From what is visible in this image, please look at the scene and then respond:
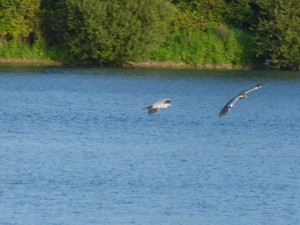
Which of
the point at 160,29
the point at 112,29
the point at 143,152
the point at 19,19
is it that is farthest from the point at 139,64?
the point at 143,152

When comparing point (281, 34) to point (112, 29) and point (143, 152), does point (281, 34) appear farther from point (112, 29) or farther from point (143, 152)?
point (143, 152)

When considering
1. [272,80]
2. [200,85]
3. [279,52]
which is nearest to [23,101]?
[200,85]

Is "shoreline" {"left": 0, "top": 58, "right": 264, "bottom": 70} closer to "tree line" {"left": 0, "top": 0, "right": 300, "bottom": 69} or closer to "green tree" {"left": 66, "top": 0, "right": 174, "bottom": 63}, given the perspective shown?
"tree line" {"left": 0, "top": 0, "right": 300, "bottom": 69}

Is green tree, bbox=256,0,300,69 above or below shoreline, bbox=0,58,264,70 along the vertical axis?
above

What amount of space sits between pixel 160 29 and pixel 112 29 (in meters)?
2.32

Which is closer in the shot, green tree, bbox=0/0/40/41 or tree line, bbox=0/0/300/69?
tree line, bbox=0/0/300/69

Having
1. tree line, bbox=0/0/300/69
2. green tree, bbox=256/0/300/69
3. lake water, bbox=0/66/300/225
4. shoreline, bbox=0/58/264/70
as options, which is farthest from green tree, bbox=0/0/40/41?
green tree, bbox=256/0/300/69

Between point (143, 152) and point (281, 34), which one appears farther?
point (281, 34)

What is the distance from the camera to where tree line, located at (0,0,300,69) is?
163 feet

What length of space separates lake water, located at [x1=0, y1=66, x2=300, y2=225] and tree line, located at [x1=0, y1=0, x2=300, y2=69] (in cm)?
409

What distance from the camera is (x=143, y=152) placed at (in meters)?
28.4

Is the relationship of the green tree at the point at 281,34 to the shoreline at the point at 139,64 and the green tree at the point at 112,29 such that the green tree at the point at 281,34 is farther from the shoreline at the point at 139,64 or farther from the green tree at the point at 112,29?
the green tree at the point at 112,29

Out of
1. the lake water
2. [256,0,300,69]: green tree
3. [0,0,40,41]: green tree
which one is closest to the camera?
the lake water

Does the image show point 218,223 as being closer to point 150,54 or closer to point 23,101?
point 23,101
